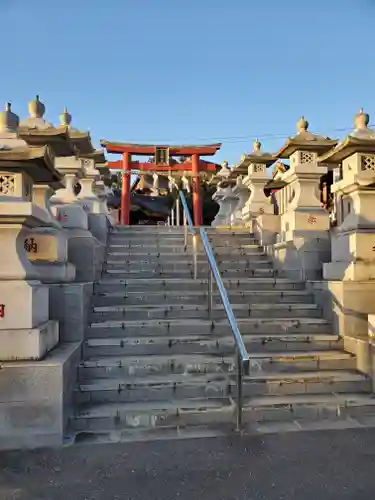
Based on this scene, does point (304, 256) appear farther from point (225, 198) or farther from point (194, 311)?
point (225, 198)

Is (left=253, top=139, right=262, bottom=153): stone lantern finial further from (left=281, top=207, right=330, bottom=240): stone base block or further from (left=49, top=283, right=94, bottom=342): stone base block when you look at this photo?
(left=49, top=283, right=94, bottom=342): stone base block

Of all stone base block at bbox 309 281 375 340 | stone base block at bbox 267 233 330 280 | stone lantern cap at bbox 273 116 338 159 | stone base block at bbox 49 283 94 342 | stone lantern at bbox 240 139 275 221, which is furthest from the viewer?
stone lantern at bbox 240 139 275 221

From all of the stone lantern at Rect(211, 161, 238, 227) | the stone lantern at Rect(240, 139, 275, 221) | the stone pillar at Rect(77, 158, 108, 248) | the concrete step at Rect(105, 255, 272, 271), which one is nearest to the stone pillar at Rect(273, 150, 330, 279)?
the concrete step at Rect(105, 255, 272, 271)

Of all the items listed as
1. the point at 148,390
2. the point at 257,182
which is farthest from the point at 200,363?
the point at 257,182

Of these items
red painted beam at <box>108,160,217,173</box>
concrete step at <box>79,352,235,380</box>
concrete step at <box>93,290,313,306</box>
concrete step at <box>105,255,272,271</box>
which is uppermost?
red painted beam at <box>108,160,217,173</box>

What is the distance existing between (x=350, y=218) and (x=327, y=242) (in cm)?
127

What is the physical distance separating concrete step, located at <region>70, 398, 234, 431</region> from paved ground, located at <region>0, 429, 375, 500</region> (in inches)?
14.8

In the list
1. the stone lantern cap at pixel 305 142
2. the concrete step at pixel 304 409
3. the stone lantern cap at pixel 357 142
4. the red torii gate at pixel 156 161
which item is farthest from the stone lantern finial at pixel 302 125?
the red torii gate at pixel 156 161

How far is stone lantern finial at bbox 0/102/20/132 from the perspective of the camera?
4715mm

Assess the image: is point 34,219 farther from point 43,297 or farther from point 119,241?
point 119,241

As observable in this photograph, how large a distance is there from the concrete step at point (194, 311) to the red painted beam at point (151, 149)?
618 inches

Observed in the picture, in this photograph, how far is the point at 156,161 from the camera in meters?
20.9

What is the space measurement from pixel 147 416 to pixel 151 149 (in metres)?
18.2

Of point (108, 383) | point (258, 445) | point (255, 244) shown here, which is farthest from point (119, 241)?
point (258, 445)
